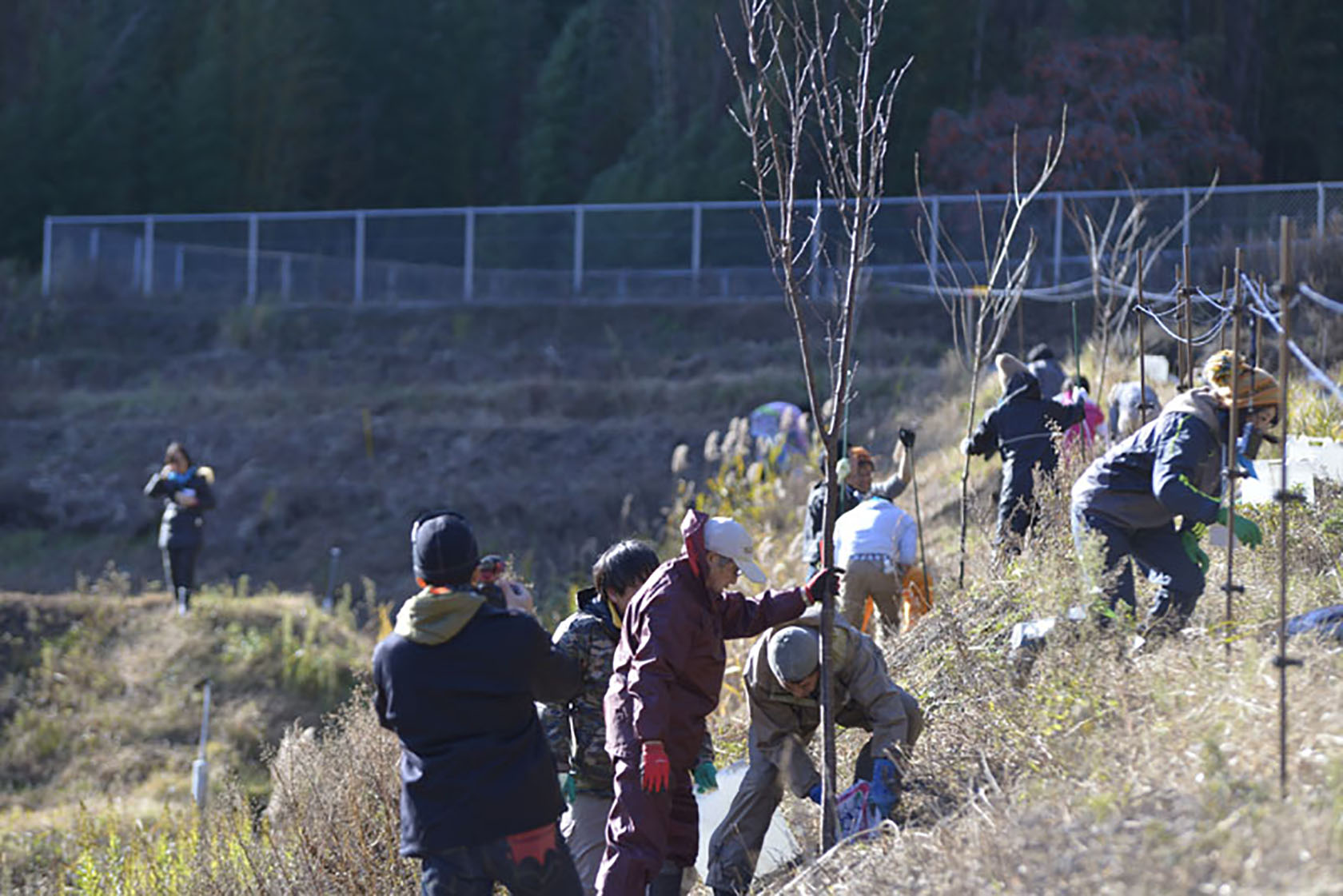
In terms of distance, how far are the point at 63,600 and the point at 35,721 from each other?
2126 millimetres

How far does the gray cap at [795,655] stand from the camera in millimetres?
5547

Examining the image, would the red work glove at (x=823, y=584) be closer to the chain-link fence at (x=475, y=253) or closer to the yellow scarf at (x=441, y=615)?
the yellow scarf at (x=441, y=615)

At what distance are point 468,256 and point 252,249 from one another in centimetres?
401

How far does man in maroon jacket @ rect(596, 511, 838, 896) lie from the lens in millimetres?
5309

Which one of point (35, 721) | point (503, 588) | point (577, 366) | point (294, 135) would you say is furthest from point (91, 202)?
point (503, 588)

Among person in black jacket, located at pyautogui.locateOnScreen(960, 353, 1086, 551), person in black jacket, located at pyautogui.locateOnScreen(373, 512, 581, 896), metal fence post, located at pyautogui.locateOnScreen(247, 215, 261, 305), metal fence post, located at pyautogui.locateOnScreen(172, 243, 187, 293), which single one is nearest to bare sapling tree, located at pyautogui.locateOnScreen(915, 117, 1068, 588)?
person in black jacket, located at pyautogui.locateOnScreen(960, 353, 1086, 551)

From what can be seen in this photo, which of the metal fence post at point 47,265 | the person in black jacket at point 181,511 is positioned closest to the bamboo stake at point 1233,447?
the person in black jacket at point 181,511

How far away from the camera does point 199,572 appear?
21297 mm

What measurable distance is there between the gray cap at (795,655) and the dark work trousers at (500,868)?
4.12 ft

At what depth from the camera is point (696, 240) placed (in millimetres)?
25469

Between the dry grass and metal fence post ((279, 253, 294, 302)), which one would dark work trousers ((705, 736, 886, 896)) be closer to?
the dry grass

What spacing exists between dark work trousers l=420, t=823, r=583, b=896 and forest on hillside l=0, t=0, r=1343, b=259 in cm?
2342

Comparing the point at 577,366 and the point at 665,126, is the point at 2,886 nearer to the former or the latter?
the point at 577,366

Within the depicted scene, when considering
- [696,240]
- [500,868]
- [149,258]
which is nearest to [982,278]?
[696,240]
